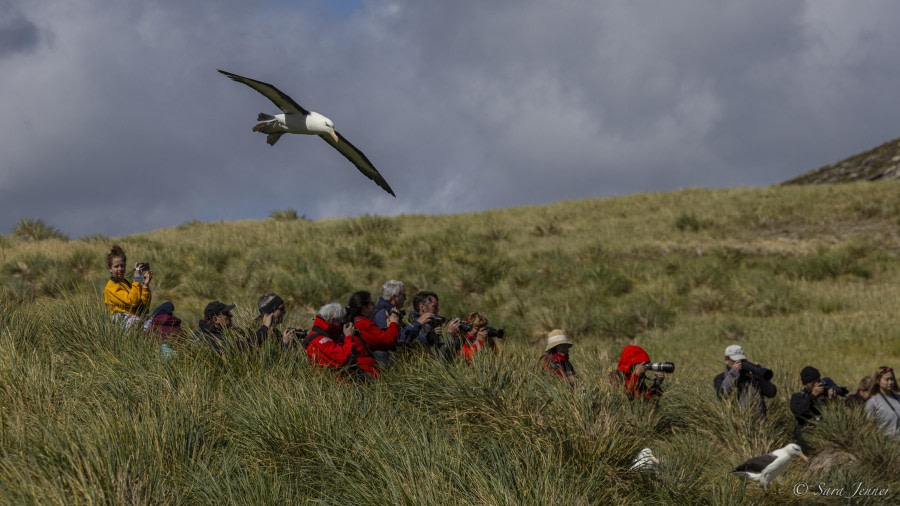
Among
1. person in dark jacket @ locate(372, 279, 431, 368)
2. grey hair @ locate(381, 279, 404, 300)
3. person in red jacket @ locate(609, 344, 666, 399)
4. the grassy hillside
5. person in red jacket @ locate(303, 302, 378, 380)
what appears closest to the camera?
the grassy hillside

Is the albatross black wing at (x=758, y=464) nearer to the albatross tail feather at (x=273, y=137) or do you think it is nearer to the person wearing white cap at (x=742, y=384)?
the person wearing white cap at (x=742, y=384)

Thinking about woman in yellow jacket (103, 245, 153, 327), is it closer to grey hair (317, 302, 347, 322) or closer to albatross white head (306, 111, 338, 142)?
grey hair (317, 302, 347, 322)

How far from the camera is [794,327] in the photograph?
16.2 meters

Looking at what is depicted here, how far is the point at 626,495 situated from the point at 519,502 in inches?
51.1

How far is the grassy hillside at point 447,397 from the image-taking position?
514cm

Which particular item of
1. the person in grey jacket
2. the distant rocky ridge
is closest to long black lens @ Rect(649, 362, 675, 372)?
the person in grey jacket

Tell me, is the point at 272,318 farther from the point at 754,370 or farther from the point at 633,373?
the point at 754,370

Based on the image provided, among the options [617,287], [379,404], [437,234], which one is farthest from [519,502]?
[437,234]

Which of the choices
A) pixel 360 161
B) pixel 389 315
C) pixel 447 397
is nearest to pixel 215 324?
pixel 389 315

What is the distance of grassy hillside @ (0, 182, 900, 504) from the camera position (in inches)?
202

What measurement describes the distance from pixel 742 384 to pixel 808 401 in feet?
3.10

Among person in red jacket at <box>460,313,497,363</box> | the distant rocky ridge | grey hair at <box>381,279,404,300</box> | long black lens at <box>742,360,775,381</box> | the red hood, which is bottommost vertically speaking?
long black lens at <box>742,360,775,381</box>

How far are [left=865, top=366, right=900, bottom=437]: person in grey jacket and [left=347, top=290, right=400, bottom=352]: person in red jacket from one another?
5.21m

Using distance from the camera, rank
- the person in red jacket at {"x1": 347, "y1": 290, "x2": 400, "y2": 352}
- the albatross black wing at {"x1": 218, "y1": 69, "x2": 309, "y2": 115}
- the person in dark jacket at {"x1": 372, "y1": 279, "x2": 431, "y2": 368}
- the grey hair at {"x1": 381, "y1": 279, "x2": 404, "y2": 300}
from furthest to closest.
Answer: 1. the albatross black wing at {"x1": 218, "y1": 69, "x2": 309, "y2": 115}
2. the grey hair at {"x1": 381, "y1": 279, "x2": 404, "y2": 300}
3. the person in dark jacket at {"x1": 372, "y1": 279, "x2": 431, "y2": 368}
4. the person in red jacket at {"x1": 347, "y1": 290, "x2": 400, "y2": 352}
